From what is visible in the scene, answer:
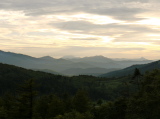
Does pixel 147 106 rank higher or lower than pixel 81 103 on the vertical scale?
higher

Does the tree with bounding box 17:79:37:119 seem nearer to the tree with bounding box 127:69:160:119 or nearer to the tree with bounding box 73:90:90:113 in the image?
the tree with bounding box 127:69:160:119

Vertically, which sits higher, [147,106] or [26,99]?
[26,99]

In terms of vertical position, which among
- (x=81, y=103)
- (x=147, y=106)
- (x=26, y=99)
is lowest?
(x=81, y=103)

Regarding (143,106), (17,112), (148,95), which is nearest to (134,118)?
(143,106)

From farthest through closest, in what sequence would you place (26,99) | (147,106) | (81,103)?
(81,103)
(147,106)
(26,99)

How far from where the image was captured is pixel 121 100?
6400 centimetres

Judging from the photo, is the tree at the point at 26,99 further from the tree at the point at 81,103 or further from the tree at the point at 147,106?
the tree at the point at 81,103

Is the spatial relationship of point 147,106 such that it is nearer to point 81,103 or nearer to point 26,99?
point 26,99

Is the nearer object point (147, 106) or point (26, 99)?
point (26, 99)

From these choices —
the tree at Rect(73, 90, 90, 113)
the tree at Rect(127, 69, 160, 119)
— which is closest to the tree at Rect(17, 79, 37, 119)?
the tree at Rect(127, 69, 160, 119)

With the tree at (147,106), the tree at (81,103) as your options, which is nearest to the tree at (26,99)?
the tree at (147,106)

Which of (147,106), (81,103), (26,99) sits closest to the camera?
(26,99)

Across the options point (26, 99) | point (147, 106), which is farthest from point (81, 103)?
point (26, 99)

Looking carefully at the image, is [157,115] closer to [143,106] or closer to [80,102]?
[143,106]
